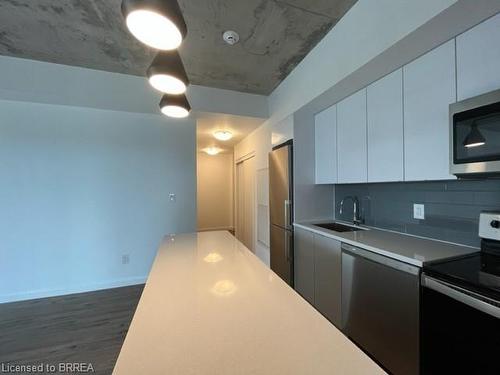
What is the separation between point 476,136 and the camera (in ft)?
3.96

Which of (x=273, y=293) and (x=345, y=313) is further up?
(x=273, y=293)

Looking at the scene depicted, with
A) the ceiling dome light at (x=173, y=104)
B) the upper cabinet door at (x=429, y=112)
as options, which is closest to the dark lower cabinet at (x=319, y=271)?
the upper cabinet door at (x=429, y=112)

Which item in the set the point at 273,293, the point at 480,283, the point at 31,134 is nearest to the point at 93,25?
the point at 31,134

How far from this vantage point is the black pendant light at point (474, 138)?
119cm

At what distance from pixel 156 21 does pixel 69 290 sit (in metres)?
3.55

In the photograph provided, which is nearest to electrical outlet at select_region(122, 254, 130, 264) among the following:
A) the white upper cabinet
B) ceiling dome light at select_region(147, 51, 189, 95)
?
ceiling dome light at select_region(147, 51, 189, 95)

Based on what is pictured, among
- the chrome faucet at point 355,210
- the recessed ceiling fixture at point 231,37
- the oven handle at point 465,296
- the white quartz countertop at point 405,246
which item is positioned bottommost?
the oven handle at point 465,296

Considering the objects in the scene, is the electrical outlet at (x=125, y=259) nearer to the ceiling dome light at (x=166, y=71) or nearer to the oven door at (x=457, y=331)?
the ceiling dome light at (x=166, y=71)

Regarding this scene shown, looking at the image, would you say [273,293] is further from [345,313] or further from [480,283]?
[345,313]

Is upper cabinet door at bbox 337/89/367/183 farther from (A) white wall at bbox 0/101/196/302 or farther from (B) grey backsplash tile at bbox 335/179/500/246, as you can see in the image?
(A) white wall at bbox 0/101/196/302

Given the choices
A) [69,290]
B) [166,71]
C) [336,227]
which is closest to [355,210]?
[336,227]

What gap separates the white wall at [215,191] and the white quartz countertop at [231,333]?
5509 millimetres

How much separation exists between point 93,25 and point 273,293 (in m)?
2.74

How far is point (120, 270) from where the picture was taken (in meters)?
3.20
